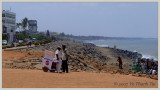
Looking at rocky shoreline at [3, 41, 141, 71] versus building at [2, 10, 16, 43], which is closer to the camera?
rocky shoreline at [3, 41, 141, 71]

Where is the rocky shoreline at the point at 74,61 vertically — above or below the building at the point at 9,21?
below

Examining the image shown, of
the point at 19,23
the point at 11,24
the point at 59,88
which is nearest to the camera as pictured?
the point at 59,88

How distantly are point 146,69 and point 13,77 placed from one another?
1406cm

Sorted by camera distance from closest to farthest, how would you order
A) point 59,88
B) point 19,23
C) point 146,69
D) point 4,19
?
1. point 59,88
2. point 146,69
3. point 4,19
4. point 19,23

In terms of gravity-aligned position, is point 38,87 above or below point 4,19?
below

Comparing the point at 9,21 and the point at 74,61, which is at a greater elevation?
the point at 9,21

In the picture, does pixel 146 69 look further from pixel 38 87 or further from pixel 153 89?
pixel 38 87

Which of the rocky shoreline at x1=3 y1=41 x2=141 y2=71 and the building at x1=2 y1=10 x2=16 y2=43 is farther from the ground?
the building at x1=2 y1=10 x2=16 y2=43

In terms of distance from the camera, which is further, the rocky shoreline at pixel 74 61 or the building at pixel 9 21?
the building at pixel 9 21

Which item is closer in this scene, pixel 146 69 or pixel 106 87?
pixel 106 87

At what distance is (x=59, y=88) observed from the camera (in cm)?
853

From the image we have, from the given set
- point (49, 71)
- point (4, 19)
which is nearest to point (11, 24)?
point (4, 19)

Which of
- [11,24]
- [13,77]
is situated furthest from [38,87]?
[11,24]

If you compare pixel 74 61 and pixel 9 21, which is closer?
pixel 74 61
